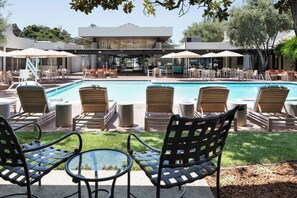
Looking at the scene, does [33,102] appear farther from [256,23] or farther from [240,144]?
[256,23]

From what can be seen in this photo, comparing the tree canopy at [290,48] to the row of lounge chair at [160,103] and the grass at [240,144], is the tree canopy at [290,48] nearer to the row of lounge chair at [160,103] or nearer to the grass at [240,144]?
the row of lounge chair at [160,103]

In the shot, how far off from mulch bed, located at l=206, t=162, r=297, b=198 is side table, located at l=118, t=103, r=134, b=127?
3.59 m

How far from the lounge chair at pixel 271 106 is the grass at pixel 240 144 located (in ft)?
3.18

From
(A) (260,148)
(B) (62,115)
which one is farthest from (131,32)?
(A) (260,148)

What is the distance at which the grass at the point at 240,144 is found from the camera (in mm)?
4277

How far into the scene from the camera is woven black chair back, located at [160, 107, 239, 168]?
7.54 ft

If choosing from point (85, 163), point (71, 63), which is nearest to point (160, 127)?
point (85, 163)

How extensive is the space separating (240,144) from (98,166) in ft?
10.3

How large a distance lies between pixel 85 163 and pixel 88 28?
31.5 m

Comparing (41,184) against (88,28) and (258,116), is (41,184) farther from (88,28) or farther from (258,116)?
(88,28)

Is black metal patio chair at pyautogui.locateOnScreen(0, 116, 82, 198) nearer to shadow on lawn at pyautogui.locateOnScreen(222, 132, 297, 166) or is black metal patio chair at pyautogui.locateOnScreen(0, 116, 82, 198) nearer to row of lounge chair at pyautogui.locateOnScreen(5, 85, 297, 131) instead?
shadow on lawn at pyautogui.locateOnScreen(222, 132, 297, 166)

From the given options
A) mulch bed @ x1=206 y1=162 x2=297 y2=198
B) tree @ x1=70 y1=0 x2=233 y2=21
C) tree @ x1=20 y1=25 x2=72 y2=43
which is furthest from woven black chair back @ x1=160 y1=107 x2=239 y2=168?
tree @ x1=20 y1=25 x2=72 y2=43

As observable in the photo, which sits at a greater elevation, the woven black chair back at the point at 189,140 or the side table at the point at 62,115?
the woven black chair back at the point at 189,140

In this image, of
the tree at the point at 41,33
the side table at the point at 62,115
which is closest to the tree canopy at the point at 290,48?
the side table at the point at 62,115
